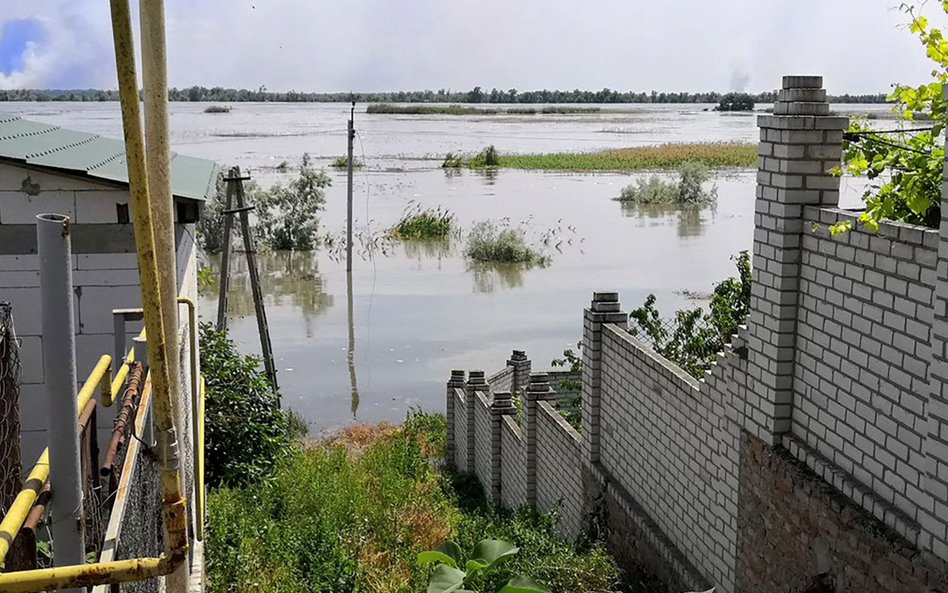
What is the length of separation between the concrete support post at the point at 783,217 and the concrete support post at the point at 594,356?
2514mm

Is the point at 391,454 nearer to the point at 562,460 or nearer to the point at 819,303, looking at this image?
the point at 562,460

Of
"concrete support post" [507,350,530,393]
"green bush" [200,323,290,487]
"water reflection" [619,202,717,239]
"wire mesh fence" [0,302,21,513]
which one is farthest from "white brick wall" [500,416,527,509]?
"water reflection" [619,202,717,239]

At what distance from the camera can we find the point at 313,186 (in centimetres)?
3278

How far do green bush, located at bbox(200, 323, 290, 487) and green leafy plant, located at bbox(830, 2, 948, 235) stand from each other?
7017 mm

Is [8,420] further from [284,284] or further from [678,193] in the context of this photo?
[678,193]

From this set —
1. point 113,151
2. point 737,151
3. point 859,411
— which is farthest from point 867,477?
point 737,151

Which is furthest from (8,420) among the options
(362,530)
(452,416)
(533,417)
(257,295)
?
(257,295)

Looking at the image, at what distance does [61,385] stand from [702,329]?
816 cm

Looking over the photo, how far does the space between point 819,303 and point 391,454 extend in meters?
7.77

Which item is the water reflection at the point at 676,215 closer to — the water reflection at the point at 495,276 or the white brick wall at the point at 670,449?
the water reflection at the point at 495,276

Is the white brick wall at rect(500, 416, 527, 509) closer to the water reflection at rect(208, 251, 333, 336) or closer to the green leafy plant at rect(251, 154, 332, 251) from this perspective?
the water reflection at rect(208, 251, 333, 336)

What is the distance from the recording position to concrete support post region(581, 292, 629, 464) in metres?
7.70

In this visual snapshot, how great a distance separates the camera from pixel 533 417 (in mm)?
9445

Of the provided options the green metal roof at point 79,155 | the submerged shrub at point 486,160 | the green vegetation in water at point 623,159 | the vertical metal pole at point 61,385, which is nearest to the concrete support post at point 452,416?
the green metal roof at point 79,155
